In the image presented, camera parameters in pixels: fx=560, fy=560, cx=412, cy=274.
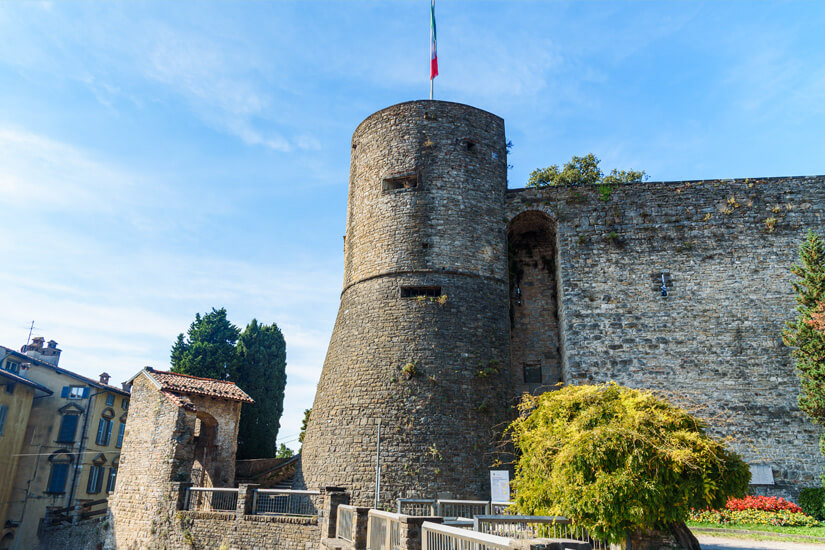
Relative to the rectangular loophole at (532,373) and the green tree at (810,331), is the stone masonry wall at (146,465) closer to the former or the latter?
the rectangular loophole at (532,373)

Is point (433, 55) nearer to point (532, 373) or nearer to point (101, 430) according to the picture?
point (532, 373)

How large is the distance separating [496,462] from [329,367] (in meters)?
6.20

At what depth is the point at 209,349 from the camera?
27875 millimetres

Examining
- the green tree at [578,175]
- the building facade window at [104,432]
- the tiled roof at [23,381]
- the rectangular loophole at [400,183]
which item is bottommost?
the building facade window at [104,432]

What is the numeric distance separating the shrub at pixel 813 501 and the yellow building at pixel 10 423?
1105 inches

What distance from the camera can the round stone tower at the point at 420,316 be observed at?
1579 centimetres

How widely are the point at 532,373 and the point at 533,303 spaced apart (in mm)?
2519

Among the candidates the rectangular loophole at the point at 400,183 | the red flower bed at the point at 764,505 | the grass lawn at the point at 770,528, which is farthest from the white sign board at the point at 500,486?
the rectangular loophole at the point at 400,183

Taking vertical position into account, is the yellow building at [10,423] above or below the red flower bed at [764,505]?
above

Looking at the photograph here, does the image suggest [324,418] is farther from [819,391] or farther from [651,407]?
[819,391]

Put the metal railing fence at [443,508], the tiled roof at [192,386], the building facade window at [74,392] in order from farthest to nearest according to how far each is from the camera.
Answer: the building facade window at [74,392], the tiled roof at [192,386], the metal railing fence at [443,508]

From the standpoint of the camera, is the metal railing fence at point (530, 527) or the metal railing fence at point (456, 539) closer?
the metal railing fence at point (456, 539)

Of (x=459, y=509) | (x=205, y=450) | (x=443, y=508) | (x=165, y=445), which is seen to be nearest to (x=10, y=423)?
(x=205, y=450)

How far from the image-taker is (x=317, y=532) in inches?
520
